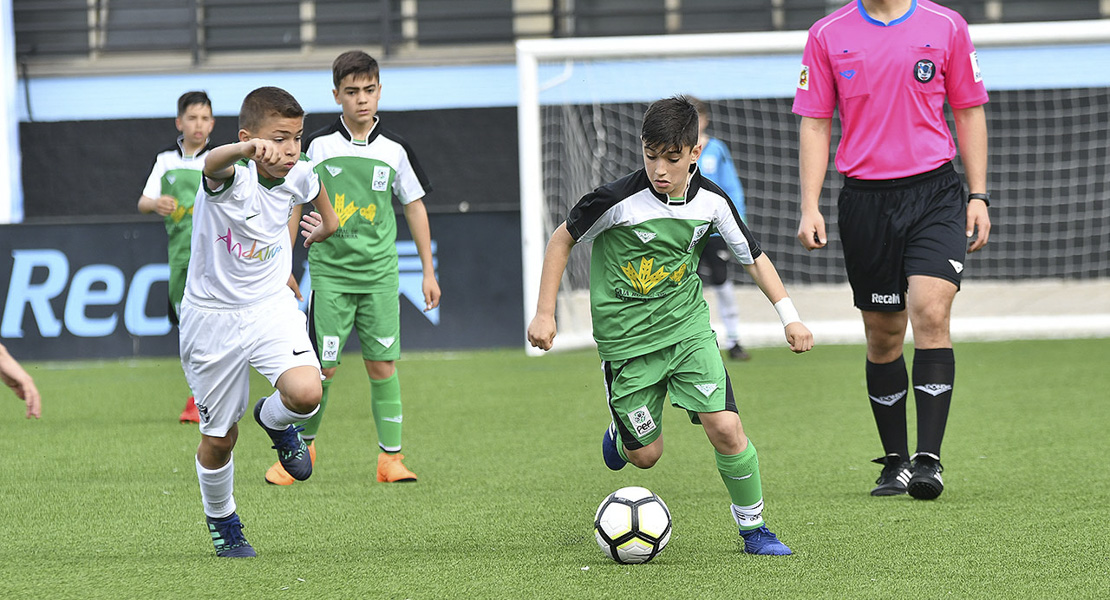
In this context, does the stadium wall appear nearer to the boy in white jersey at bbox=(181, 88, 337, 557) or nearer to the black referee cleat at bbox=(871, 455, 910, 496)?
the black referee cleat at bbox=(871, 455, 910, 496)

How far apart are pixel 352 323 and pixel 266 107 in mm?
1739

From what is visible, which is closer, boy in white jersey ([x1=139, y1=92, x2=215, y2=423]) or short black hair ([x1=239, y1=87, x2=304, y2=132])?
short black hair ([x1=239, y1=87, x2=304, y2=132])

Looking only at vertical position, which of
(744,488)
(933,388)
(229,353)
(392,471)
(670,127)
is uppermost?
(670,127)

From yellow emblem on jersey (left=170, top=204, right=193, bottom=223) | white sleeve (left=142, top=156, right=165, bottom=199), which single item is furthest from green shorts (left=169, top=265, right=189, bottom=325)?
white sleeve (left=142, top=156, right=165, bottom=199)

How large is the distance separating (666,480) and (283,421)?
→ 1.70 meters

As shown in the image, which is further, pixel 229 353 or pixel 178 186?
pixel 178 186

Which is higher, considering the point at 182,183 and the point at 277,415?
the point at 182,183

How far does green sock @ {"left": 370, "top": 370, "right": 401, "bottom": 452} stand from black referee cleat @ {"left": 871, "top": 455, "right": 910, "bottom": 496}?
1.89 metres

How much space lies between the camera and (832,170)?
13695mm

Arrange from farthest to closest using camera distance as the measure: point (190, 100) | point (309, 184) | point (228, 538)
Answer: point (190, 100)
point (309, 184)
point (228, 538)

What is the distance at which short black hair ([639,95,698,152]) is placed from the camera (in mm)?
3734

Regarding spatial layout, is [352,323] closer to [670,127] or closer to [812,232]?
[812,232]

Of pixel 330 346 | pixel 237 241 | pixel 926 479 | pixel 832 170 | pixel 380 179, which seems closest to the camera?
pixel 237 241

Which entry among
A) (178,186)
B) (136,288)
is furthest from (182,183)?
(136,288)
